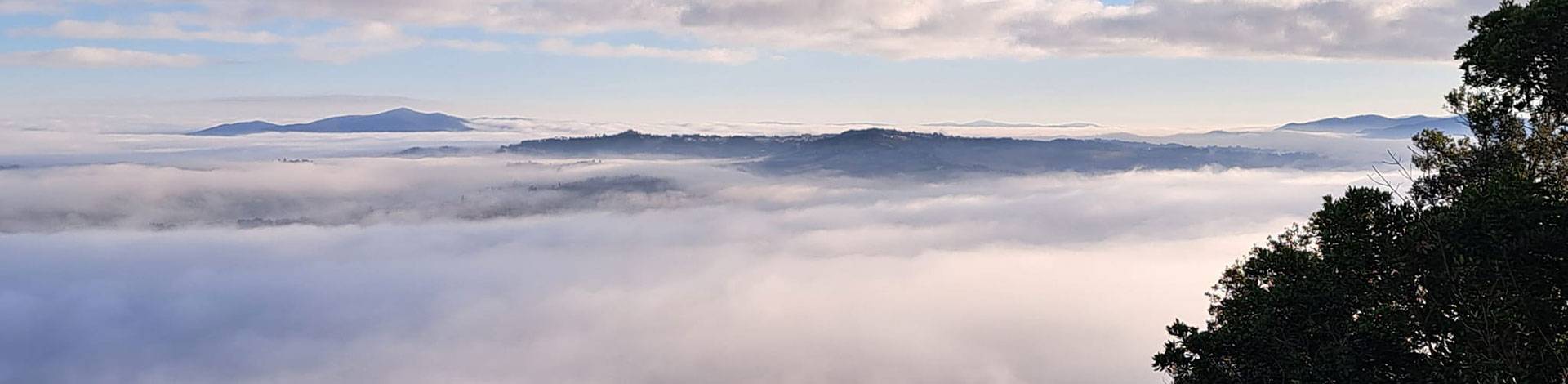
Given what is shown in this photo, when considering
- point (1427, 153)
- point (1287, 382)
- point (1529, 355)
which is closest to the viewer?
point (1529, 355)

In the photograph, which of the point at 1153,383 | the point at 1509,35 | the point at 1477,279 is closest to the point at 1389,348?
the point at 1477,279

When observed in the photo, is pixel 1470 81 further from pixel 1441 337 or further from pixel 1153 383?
pixel 1153 383

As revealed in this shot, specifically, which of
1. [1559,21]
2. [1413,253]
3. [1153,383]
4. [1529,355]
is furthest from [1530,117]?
[1153,383]

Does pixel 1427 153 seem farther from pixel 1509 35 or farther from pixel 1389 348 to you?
pixel 1389 348

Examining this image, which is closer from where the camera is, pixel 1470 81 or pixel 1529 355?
pixel 1529 355

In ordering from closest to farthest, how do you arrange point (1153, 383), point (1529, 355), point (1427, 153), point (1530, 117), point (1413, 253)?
point (1529, 355) < point (1413, 253) < point (1530, 117) < point (1427, 153) < point (1153, 383)

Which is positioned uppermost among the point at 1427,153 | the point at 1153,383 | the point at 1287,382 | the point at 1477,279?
the point at 1427,153

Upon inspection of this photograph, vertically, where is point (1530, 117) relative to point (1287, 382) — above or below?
above
